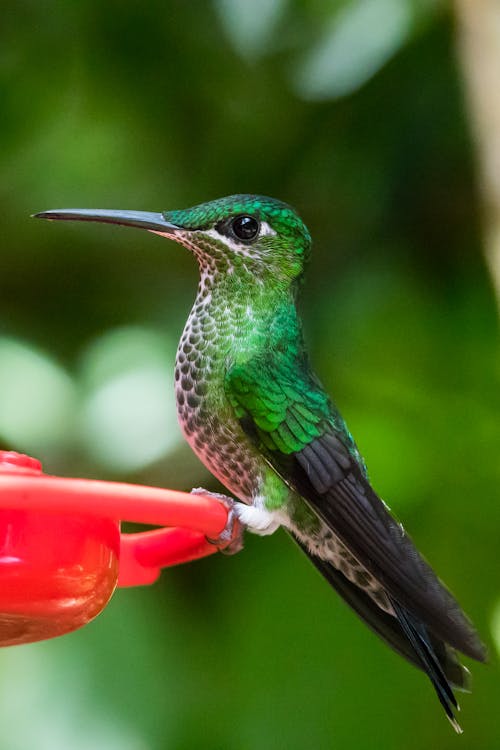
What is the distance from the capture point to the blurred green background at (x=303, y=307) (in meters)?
3.26

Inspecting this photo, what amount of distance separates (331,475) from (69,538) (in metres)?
0.63

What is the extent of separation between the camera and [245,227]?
2520 millimetres

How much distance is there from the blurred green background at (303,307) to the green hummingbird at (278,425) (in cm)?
75

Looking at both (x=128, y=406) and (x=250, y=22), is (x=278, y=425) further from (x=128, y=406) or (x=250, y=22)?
(x=250, y=22)

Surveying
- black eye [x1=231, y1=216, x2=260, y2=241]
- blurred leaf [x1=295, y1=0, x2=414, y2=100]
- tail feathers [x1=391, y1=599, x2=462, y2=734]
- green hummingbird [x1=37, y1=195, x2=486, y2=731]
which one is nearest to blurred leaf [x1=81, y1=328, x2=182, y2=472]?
green hummingbird [x1=37, y1=195, x2=486, y2=731]

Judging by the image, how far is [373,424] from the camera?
3426 mm

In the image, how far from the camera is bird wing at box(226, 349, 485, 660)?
2027 millimetres

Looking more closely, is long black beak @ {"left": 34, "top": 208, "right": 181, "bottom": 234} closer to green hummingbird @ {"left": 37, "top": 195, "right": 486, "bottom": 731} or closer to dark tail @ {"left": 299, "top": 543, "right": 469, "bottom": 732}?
green hummingbird @ {"left": 37, "top": 195, "right": 486, "bottom": 731}

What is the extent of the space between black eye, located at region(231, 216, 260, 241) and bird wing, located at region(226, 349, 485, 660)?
279 millimetres

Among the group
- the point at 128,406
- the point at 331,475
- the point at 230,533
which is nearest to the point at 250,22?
the point at 128,406

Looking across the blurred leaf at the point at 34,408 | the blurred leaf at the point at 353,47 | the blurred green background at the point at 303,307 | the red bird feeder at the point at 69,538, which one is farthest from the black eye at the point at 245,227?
the blurred leaf at the point at 353,47

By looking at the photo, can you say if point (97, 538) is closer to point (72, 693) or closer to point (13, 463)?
point (13, 463)

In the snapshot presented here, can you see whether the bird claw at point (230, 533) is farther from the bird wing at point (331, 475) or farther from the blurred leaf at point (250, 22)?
the blurred leaf at point (250, 22)

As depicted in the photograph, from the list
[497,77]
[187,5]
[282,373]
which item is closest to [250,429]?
[282,373]
